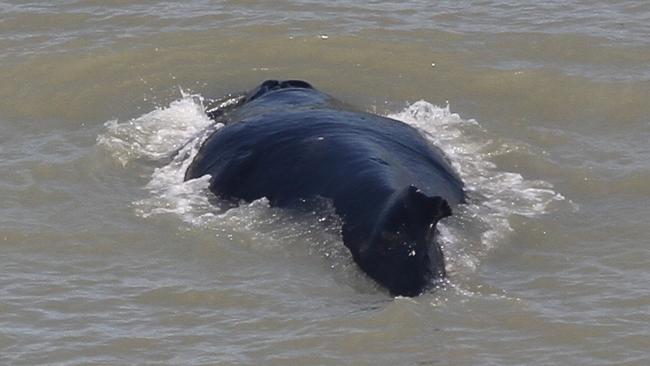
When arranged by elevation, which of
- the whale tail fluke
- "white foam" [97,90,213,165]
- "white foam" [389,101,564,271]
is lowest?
"white foam" [389,101,564,271]

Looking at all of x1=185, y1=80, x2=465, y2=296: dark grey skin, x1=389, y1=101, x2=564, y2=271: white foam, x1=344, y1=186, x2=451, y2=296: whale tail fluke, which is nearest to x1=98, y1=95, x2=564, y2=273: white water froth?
x1=389, y1=101, x2=564, y2=271: white foam

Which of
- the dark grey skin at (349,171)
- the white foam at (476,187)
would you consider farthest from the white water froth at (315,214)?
the dark grey skin at (349,171)

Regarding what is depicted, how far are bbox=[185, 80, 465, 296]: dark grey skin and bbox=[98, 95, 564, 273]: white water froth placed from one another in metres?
0.16

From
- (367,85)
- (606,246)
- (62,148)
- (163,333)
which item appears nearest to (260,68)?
(367,85)

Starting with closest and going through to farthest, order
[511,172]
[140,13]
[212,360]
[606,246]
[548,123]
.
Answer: [212,360] → [606,246] → [511,172] → [548,123] → [140,13]

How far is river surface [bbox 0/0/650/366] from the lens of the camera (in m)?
9.70

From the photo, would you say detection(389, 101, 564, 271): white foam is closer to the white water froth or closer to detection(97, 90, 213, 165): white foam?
the white water froth

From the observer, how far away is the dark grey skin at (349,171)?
A: 9922mm

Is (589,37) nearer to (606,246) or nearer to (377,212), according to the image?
(606,246)

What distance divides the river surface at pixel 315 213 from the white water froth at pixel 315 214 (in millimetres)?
23

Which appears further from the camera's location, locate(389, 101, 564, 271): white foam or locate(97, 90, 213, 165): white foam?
locate(97, 90, 213, 165): white foam

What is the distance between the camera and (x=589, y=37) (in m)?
16.8

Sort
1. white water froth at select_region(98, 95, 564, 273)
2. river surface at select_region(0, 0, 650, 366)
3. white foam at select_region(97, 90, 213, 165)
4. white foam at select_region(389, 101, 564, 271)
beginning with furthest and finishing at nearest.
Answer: white foam at select_region(97, 90, 213, 165) < white foam at select_region(389, 101, 564, 271) < white water froth at select_region(98, 95, 564, 273) < river surface at select_region(0, 0, 650, 366)

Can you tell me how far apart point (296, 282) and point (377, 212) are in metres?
0.80
